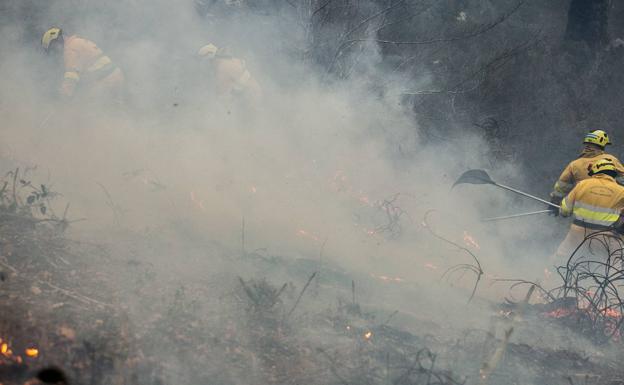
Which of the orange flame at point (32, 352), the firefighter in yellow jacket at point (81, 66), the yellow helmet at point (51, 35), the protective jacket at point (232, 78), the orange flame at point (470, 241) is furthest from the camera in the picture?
the protective jacket at point (232, 78)

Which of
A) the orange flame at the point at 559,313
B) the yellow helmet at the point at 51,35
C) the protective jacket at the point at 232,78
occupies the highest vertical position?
the protective jacket at the point at 232,78

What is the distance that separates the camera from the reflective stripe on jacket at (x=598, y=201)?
5.77 m

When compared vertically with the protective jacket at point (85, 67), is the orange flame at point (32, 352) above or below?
below

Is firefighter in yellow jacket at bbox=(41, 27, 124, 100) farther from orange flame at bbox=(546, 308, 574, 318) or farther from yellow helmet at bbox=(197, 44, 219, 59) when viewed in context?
orange flame at bbox=(546, 308, 574, 318)

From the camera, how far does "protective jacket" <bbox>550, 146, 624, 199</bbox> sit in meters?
6.32

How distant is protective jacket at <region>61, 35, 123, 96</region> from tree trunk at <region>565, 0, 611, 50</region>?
32.0 feet

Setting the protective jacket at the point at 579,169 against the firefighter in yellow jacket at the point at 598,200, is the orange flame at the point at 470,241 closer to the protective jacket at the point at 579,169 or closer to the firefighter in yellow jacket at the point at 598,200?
the protective jacket at the point at 579,169

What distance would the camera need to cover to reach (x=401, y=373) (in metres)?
3.81

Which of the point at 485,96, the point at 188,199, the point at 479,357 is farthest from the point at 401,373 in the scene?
the point at 485,96

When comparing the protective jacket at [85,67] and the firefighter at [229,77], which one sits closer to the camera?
the protective jacket at [85,67]

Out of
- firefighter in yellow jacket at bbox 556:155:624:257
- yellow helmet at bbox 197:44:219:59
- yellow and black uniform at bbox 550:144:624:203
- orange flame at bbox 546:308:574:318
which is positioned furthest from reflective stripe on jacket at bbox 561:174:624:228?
yellow helmet at bbox 197:44:219:59

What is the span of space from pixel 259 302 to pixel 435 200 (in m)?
4.78

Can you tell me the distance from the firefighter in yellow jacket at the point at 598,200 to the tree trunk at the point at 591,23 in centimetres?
641

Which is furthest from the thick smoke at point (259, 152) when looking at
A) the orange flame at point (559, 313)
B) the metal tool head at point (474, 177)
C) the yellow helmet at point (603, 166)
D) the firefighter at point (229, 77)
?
the yellow helmet at point (603, 166)
